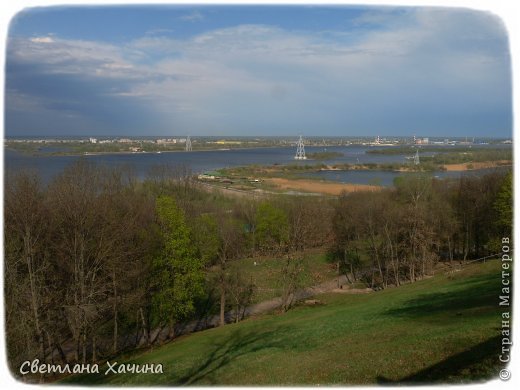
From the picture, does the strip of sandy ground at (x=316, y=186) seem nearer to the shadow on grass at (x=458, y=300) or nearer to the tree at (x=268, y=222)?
the tree at (x=268, y=222)

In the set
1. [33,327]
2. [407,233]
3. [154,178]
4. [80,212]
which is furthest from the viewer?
[154,178]

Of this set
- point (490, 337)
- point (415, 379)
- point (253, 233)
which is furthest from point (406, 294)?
point (253, 233)

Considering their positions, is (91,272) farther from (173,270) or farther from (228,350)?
(228,350)

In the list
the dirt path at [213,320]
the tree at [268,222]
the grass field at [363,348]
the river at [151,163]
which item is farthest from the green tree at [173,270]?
the tree at [268,222]

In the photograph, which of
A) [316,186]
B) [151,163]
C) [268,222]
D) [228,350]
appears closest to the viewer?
[228,350]

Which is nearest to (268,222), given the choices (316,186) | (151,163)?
(316,186)

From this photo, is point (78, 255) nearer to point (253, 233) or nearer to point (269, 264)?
point (269, 264)

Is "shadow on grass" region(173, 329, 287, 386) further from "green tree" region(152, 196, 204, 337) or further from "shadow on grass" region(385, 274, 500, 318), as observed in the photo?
"shadow on grass" region(385, 274, 500, 318)
